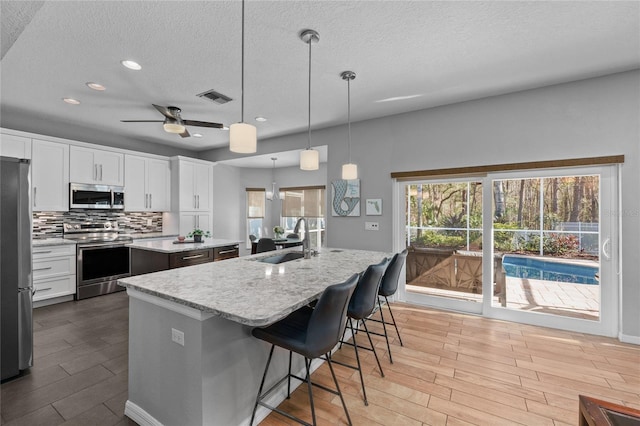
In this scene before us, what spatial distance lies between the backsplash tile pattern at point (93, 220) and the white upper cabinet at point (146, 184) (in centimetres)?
33

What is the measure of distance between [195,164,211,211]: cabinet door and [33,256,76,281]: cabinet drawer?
2255 mm

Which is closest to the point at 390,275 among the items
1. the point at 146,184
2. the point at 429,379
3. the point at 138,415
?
the point at 429,379

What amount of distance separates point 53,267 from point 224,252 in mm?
2308

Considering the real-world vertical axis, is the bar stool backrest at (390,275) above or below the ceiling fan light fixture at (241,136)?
below

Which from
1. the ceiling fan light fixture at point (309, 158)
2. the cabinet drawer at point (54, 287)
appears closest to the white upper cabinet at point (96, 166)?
the cabinet drawer at point (54, 287)

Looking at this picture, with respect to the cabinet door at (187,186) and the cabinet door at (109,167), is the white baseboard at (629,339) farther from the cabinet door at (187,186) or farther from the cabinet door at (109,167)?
the cabinet door at (109,167)

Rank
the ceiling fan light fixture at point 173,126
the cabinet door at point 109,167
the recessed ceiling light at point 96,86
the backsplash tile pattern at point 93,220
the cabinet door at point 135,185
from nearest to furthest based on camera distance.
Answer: the recessed ceiling light at point 96,86, the ceiling fan light fixture at point 173,126, the backsplash tile pattern at point 93,220, the cabinet door at point 109,167, the cabinet door at point 135,185

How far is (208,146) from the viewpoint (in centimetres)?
601

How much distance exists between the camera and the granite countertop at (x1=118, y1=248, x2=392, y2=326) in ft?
4.22

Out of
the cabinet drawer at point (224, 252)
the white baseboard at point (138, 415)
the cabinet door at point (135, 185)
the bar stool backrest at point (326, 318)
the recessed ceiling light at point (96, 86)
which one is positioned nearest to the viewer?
the bar stool backrest at point (326, 318)

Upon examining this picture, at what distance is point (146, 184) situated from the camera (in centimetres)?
520

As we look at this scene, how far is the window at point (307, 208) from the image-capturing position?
6.56 meters

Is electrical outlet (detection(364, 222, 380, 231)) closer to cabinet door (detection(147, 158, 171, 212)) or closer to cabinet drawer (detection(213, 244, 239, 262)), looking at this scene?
cabinet drawer (detection(213, 244, 239, 262))

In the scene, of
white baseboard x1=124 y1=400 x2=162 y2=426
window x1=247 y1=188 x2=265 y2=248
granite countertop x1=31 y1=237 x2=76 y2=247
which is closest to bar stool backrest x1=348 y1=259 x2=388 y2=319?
white baseboard x1=124 y1=400 x2=162 y2=426
